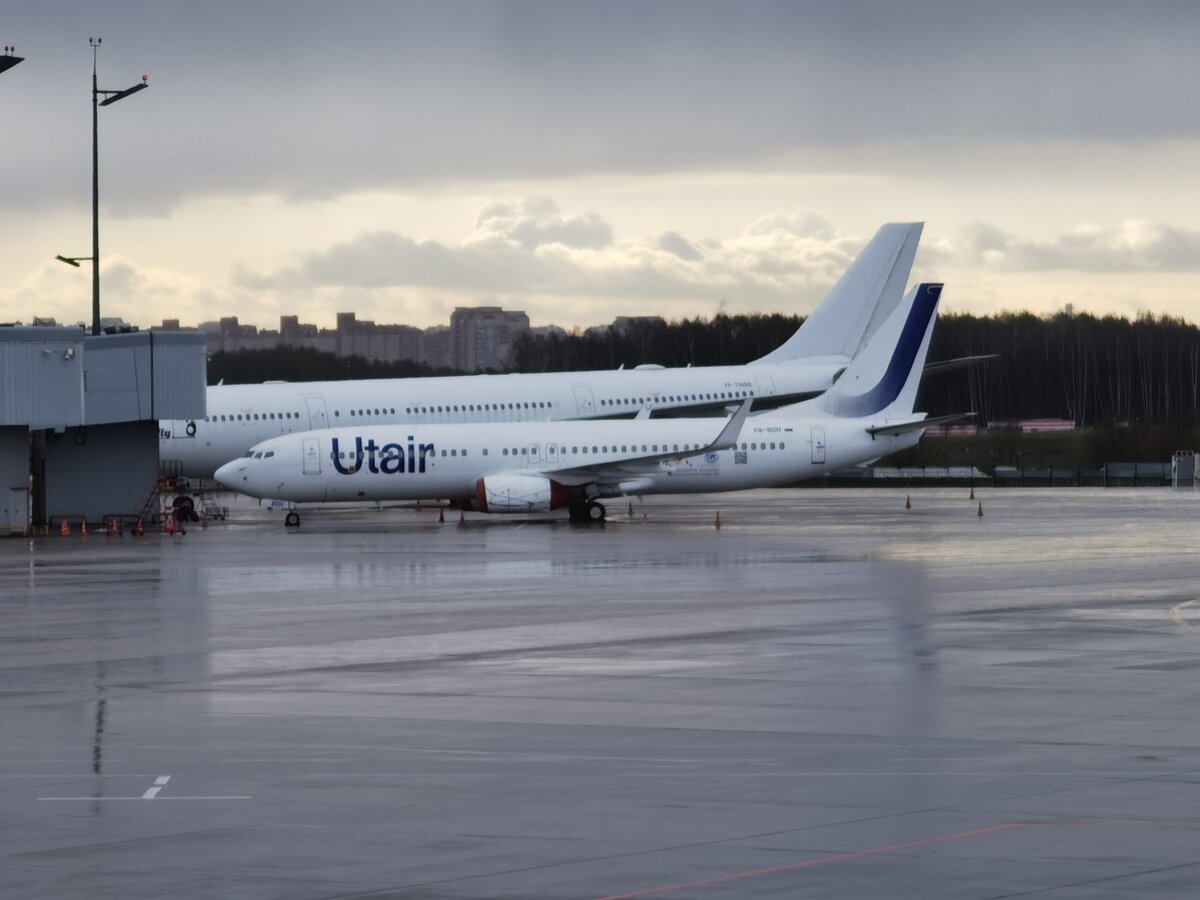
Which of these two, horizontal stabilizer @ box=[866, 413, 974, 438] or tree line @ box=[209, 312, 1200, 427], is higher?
tree line @ box=[209, 312, 1200, 427]

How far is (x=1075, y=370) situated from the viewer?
173m

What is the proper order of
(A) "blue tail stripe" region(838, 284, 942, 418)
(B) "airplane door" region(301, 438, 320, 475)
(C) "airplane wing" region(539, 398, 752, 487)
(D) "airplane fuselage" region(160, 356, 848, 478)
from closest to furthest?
1. (C) "airplane wing" region(539, 398, 752, 487)
2. (B) "airplane door" region(301, 438, 320, 475)
3. (A) "blue tail stripe" region(838, 284, 942, 418)
4. (D) "airplane fuselage" region(160, 356, 848, 478)

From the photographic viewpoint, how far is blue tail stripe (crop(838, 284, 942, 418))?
62219mm

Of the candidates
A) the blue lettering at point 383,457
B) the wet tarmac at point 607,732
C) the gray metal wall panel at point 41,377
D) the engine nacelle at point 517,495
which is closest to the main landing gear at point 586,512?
the engine nacelle at point 517,495

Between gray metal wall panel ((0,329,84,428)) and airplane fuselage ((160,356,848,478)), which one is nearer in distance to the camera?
gray metal wall panel ((0,329,84,428))

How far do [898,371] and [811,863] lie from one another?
52.7 meters

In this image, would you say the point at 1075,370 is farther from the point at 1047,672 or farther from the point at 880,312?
the point at 1047,672

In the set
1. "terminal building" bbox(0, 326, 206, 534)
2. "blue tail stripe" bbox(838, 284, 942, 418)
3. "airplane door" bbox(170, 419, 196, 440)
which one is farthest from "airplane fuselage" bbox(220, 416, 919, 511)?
"airplane door" bbox(170, 419, 196, 440)

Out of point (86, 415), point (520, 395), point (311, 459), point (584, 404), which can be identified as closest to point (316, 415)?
point (520, 395)

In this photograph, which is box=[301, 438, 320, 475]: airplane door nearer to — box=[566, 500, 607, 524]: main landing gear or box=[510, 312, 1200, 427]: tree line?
box=[566, 500, 607, 524]: main landing gear

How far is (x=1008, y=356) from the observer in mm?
Answer: 174750

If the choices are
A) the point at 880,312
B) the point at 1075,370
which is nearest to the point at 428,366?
the point at 880,312

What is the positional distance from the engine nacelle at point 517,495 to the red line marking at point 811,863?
149 ft

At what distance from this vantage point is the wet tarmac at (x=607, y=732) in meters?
11.0
